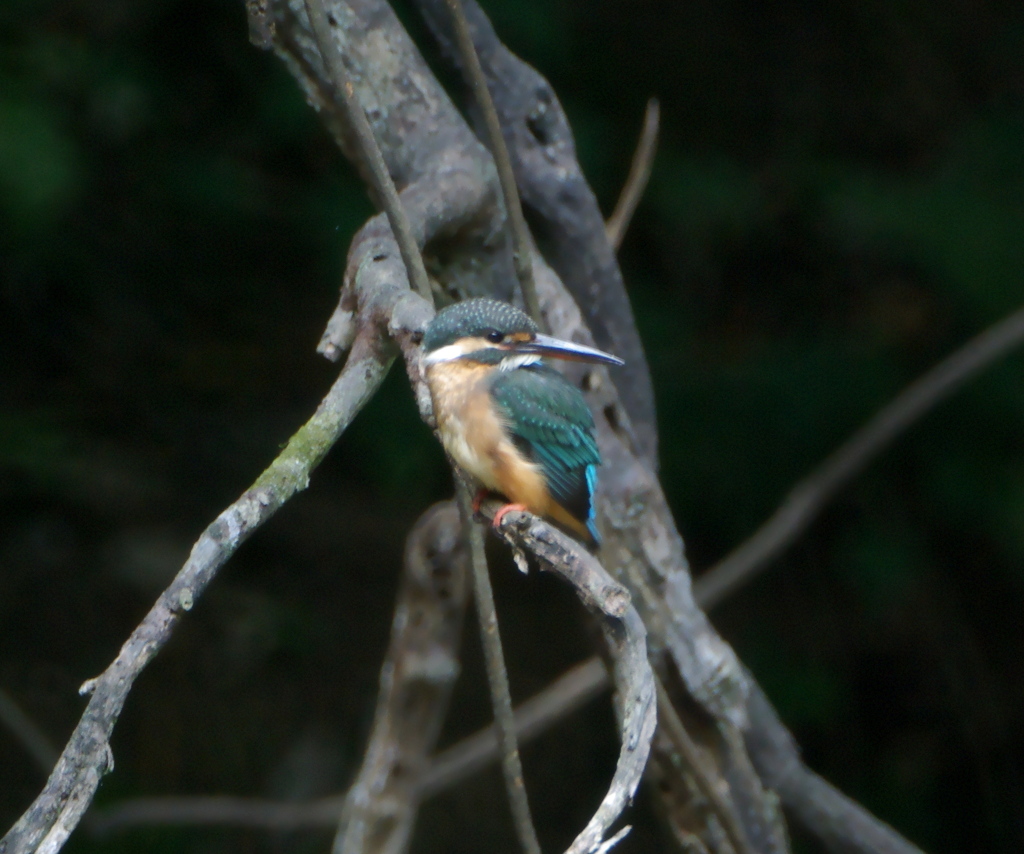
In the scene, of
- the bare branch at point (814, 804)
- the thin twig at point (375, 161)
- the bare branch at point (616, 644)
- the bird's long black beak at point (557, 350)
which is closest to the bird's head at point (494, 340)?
the bird's long black beak at point (557, 350)

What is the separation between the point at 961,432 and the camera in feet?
11.2

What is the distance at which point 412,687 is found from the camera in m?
2.38

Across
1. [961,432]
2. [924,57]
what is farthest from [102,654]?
[924,57]

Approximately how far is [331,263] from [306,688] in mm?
1494

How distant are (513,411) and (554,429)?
0.08 m

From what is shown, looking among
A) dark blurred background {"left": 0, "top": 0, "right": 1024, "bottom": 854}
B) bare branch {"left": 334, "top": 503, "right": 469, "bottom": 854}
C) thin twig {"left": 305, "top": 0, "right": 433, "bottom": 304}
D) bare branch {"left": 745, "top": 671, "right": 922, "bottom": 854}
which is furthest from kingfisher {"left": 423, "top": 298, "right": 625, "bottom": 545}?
dark blurred background {"left": 0, "top": 0, "right": 1024, "bottom": 854}

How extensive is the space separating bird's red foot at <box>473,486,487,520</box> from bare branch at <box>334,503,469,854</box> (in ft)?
1.61

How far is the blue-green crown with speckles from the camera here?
5.92 ft

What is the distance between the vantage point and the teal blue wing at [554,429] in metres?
1.82

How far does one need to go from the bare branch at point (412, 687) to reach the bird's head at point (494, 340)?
537 mm

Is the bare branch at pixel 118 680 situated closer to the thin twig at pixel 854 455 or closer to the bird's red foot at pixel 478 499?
the bird's red foot at pixel 478 499

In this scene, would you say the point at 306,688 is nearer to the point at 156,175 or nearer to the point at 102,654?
the point at 102,654

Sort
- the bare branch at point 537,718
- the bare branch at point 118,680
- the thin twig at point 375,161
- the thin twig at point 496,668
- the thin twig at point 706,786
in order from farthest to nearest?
1. the bare branch at point 537,718
2. the thin twig at point 706,786
3. the thin twig at point 496,668
4. the thin twig at point 375,161
5. the bare branch at point 118,680

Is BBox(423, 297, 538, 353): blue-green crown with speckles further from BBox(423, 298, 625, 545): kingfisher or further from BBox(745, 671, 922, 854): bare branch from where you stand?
BBox(745, 671, 922, 854): bare branch
